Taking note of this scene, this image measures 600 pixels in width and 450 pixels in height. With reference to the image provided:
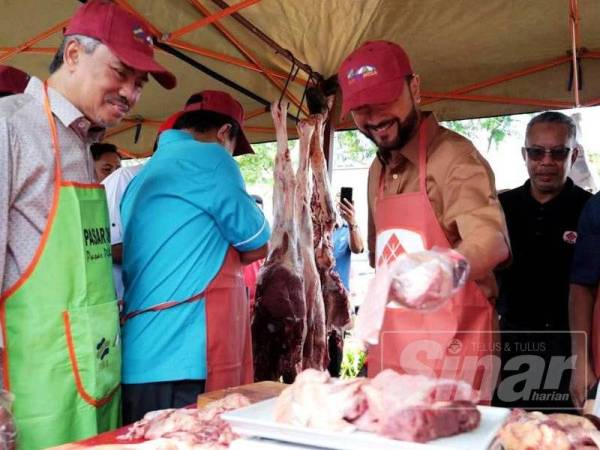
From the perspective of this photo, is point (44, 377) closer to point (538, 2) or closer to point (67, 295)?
point (67, 295)

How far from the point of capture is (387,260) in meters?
2.61

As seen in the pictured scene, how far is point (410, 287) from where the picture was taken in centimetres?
137

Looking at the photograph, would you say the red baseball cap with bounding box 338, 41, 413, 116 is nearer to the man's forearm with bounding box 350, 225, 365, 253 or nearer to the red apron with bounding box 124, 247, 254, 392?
the red apron with bounding box 124, 247, 254, 392

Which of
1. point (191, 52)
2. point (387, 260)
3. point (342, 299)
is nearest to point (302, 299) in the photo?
point (342, 299)

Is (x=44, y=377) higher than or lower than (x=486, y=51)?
lower

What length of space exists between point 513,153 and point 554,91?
37.8 feet

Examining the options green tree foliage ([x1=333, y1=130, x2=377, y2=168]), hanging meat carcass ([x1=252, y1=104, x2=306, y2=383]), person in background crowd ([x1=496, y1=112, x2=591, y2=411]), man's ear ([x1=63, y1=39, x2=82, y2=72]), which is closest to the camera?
man's ear ([x1=63, y1=39, x2=82, y2=72])

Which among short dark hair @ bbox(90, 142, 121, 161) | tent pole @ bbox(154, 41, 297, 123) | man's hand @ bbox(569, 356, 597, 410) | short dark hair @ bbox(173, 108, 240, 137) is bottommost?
man's hand @ bbox(569, 356, 597, 410)

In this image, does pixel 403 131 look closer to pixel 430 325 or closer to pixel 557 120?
pixel 430 325

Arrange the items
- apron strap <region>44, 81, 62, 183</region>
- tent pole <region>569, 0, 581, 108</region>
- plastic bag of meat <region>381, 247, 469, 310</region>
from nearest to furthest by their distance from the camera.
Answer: plastic bag of meat <region>381, 247, 469, 310</region>
apron strap <region>44, 81, 62, 183</region>
tent pole <region>569, 0, 581, 108</region>

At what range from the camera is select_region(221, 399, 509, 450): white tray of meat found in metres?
1.24

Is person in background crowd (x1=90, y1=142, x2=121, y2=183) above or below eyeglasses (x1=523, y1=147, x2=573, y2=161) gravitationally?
above

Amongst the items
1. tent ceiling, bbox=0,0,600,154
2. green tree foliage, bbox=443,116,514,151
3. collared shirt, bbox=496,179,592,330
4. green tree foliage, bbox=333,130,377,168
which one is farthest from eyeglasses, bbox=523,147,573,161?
green tree foliage, bbox=333,130,377,168

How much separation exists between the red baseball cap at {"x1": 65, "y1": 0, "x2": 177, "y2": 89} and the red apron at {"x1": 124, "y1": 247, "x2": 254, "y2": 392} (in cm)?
95
